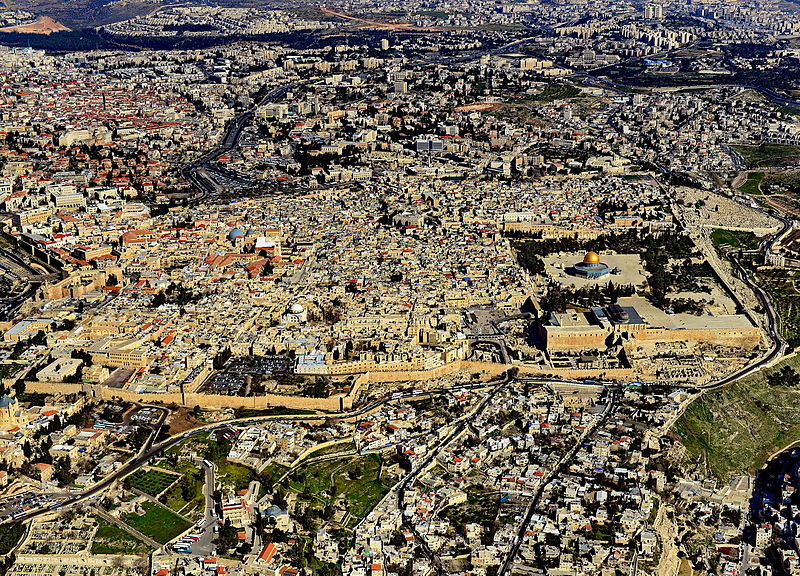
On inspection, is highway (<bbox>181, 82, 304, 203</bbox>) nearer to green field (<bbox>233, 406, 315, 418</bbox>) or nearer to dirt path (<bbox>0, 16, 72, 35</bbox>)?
green field (<bbox>233, 406, 315, 418</bbox>)

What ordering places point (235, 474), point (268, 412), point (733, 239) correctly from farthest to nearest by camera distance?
point (733, 239) < point (268, 412) < point (235, 474)

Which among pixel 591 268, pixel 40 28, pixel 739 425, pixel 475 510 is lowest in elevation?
pixel 739 425

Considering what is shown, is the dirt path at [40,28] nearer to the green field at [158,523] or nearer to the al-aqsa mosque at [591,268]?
the al-aqsa mosque at [591,268]

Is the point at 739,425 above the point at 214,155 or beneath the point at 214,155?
beneath

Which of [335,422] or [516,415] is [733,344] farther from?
[335,422]

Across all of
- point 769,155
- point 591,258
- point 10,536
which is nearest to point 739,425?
point 591,258

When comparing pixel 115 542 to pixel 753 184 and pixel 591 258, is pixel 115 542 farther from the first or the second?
pixel 753 184

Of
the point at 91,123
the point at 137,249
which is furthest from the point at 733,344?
the point at 91,123

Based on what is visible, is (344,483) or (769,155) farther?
(769,155)

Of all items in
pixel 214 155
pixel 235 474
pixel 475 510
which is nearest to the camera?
pixel 475 510
